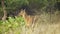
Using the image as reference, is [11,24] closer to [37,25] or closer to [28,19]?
[28,19]

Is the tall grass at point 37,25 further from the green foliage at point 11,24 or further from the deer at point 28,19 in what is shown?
the deer at point 28,19

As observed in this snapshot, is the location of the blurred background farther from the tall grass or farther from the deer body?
the deer body

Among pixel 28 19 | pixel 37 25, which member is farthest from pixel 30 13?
pixel 37 25

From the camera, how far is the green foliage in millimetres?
5734

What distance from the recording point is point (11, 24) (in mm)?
5945

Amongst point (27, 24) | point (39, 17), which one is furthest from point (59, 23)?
point (27, 24)

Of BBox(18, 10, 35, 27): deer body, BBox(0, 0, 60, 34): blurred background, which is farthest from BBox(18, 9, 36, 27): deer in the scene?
BBox(0, 0, 60, 34): blurred background

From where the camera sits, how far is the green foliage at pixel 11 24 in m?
5.73

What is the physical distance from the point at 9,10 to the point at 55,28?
7.53ft

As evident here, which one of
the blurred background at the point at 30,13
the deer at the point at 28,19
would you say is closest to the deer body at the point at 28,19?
the deer at the point at 28,19

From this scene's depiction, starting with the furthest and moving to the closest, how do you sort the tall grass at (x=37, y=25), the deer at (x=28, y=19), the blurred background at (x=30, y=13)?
1. the deer at (x=28, y=19)
2. the blurred background at (x=30, y=13)
3. the tall grass at (x=37, y=25)

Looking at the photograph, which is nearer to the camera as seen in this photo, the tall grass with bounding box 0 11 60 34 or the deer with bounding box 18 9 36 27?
the tall grass with bounding box 0 11 60 34

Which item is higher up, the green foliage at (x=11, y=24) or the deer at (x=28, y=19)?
the deer at (x=28, y=19)

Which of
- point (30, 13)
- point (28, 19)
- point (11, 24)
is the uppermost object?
point (30, 13)
